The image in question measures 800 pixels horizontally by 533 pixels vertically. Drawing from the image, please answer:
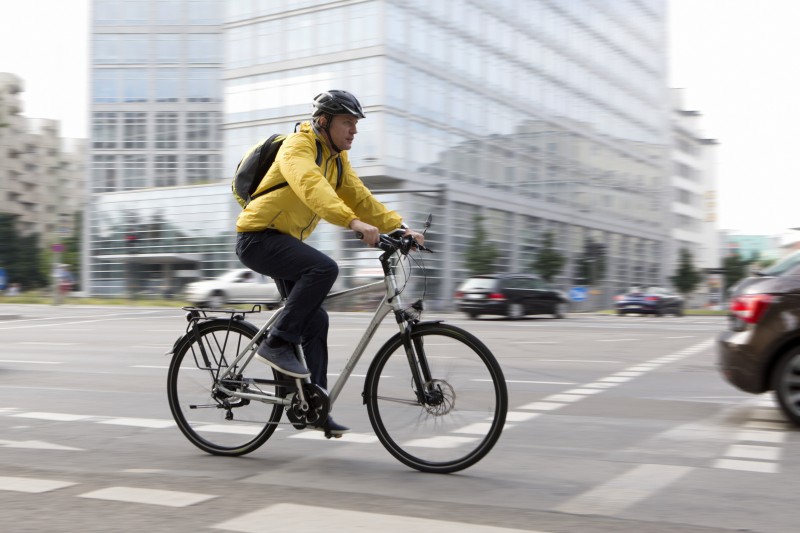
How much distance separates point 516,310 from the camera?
28.0 metres

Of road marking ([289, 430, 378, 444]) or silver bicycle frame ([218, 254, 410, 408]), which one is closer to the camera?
silver bicycle frame ([218, 254, 410, 408])

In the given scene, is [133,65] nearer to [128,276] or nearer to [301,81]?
[128,276]

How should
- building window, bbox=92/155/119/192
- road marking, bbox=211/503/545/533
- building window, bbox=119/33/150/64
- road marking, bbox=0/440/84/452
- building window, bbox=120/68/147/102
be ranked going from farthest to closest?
building window, bbox=120/68/147/102 < building window, bbox=119/33/150/64 < building window, bbox=92/155/119/192 < road marking, bbox=0/440/84/452 < road marking, bbox=211/503/545/533

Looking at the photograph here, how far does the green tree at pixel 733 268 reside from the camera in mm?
63875

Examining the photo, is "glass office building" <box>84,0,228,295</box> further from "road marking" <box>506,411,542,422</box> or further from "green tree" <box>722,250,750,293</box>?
"road marking" <box>506,411,542,422</box>

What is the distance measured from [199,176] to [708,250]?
74408 millimetres

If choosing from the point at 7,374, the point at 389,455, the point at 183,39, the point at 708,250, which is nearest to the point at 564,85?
the point at 183,39

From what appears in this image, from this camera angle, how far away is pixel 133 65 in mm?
61531

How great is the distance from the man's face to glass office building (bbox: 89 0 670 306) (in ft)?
85.2

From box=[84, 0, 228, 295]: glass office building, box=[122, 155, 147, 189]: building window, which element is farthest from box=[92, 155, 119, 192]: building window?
box=[122, 155, 147, 189]: building window

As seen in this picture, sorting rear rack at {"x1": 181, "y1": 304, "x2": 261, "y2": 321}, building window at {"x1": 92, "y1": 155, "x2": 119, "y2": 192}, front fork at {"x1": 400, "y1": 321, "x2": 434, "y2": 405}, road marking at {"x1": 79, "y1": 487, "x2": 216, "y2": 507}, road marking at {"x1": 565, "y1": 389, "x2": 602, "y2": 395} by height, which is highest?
building window at {"x1": 92, "y1": 155, "x2": 119, "y2": 192}

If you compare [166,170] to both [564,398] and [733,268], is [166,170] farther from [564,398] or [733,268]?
[564,398]

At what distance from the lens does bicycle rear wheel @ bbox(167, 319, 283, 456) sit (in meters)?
5.26

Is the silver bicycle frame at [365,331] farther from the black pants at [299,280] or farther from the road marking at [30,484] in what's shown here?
the road marking at [30,484]
